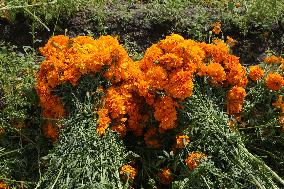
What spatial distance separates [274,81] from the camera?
13.4 ft

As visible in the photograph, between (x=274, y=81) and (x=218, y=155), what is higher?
(x=274, y=81)

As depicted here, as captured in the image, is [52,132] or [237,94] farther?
[52,132]

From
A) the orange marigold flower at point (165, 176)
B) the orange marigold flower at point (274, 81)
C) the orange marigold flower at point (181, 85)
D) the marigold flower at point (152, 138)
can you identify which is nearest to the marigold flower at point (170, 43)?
the orange marigold flower at point (181, 85)

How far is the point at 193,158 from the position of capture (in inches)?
146

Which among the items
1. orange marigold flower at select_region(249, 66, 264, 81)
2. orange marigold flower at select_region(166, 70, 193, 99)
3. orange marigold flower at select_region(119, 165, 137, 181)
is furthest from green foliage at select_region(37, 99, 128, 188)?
orange marigold flower at select_region(249, 66, 264, 81)

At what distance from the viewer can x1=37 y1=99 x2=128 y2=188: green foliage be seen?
363 cm

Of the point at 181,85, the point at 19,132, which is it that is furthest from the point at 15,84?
the point at 181,85

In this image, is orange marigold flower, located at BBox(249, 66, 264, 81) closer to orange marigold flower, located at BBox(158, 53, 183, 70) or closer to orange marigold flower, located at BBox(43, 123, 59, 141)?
orange marigold flower, located at BBox(158, 53, 183, 70)

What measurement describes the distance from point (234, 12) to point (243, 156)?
268 centimetres

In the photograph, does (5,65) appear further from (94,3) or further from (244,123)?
(244,123)

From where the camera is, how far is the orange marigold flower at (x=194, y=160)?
370 cm

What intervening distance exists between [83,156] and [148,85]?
2.44ft

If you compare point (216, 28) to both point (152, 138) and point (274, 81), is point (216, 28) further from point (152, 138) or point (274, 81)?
point (152, 138)

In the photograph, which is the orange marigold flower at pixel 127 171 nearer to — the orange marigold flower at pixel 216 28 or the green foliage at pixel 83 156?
the green foliage at pixel 83 156
